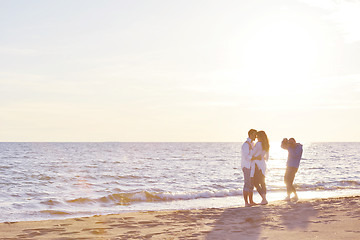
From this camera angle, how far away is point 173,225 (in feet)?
28.2

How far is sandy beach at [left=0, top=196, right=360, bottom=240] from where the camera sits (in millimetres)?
7320

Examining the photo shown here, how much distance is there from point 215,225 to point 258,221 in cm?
89

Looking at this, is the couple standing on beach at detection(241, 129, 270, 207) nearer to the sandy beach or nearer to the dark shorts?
the dark shorts

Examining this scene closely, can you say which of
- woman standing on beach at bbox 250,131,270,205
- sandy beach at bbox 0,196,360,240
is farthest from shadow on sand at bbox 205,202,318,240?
woman standing on beach at bbox 250,131,270,205

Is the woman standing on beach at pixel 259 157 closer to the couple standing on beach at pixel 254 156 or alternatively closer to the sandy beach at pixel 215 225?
the couple standing on beach at pixel 254 156

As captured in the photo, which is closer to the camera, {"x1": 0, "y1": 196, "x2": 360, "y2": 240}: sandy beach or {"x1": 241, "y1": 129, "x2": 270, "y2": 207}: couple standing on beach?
{"x1": 0, "y1": 196, "x2": 360, "y2": 240}: sandy beach

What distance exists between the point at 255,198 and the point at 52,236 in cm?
911

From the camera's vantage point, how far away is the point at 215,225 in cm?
832

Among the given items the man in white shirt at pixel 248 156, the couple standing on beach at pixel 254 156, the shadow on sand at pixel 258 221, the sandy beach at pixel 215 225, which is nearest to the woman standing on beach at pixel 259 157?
the couple standing on beach at pixel 254 156

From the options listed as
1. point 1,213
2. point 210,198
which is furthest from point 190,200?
point 1,213

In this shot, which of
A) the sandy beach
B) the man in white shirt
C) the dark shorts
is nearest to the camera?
the sandy beach

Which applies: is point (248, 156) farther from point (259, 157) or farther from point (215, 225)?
point (215, 225)

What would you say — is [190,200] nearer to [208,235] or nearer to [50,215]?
[50,215]

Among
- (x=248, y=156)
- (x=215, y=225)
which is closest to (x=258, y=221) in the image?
(x=215, y=225)
